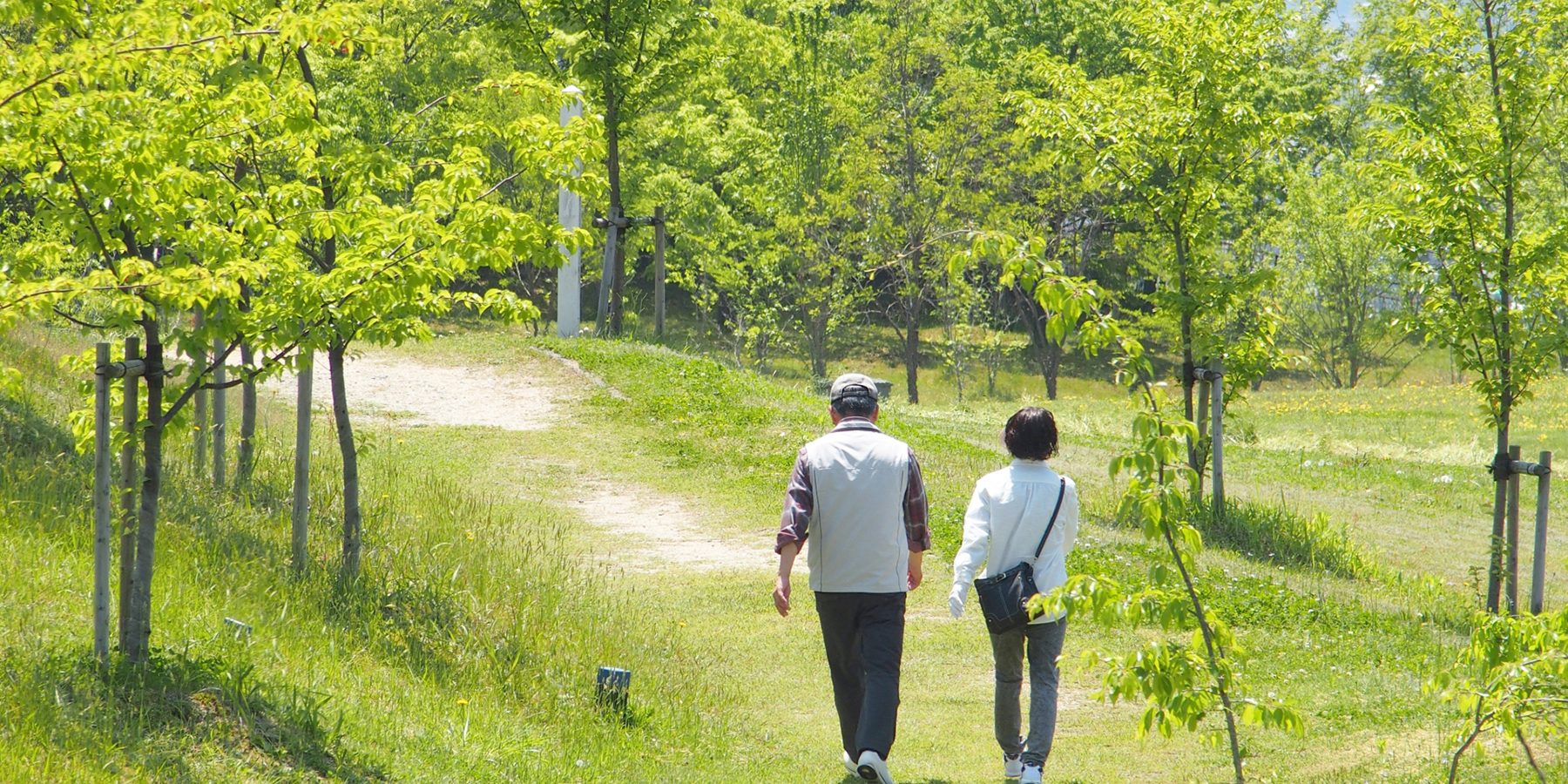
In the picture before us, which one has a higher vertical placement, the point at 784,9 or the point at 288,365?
the point at 784,9

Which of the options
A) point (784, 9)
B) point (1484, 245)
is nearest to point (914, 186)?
point (784, 9)

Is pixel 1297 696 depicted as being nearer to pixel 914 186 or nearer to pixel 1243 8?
pixel 1243 8

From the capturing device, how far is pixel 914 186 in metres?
35.4

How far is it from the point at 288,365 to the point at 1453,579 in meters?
11.2

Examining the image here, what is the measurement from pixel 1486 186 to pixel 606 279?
14434 mm

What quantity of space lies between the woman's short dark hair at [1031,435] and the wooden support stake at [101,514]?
3.68 metres

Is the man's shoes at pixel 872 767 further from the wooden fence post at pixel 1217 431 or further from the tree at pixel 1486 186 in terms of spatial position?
the wooden fence post at pixel 1217 431

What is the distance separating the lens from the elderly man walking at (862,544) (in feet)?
18.8

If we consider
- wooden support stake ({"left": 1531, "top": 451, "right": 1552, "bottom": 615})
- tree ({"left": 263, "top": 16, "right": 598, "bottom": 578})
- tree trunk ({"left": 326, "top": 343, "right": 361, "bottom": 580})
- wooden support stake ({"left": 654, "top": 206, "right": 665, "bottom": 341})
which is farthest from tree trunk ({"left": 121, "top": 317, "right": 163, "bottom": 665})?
wooden support stake ({"left": 654, "top": 206, "right": 665, "bottom": 341})

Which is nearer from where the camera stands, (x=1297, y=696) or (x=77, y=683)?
(x=77, y=683)

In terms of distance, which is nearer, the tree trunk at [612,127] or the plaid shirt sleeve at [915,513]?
A: the plaid shirt sleeve at [915,513]

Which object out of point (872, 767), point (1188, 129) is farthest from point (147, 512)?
point (1188, 129)

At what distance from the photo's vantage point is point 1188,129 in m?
13.0

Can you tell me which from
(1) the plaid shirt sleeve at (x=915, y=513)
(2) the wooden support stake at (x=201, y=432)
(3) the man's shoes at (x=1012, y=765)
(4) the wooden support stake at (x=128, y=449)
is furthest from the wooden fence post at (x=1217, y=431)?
(4) the wooden support stake at (x=128, y=449)
